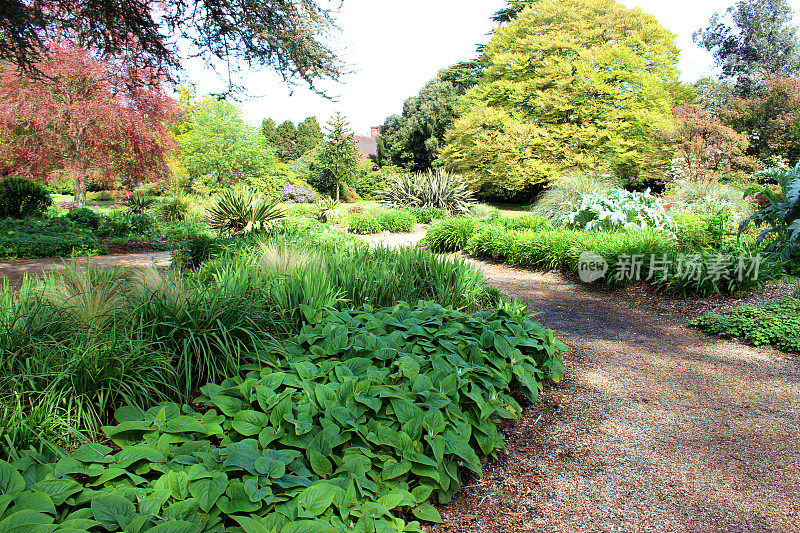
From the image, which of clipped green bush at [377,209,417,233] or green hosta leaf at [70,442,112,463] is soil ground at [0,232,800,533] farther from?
clipped green bush at [377,209,417,233]

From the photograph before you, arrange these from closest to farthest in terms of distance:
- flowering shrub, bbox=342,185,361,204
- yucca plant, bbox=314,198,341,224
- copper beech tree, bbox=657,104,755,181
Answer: yucca plant, bbox=314,198,341,224 → copper beech tree, bbox=657,104,755,181 → flowering shrub, bbox=342,185,361,204

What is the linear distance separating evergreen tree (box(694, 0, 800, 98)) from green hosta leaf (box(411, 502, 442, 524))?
31900 millimetres

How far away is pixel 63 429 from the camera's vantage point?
2012 mm

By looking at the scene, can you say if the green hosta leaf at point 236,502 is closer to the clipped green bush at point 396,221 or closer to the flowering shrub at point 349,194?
the clipped green bush at point 396,221

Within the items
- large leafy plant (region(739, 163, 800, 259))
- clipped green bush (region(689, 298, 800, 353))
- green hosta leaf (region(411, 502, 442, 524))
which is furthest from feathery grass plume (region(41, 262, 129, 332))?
large leafy plant (region(739, 163, 800, 259))

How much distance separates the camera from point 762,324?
4289 millimetres

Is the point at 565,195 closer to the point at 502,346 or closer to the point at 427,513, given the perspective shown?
the point at 502,346

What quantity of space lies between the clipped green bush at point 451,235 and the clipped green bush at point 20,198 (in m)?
10.3

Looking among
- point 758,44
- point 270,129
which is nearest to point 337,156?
point 758,44

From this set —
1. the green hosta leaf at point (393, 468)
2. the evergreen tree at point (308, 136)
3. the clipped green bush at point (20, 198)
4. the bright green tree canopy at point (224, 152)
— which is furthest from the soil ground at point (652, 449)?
the evergreen tree at point (308, 136)

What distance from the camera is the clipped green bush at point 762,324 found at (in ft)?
13.5

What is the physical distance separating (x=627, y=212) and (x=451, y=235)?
343 centimetres

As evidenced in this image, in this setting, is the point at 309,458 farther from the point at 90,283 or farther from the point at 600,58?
the point at 600,58

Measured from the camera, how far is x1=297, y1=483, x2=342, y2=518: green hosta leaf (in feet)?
5.11
